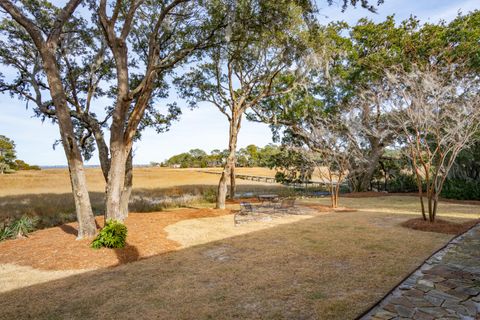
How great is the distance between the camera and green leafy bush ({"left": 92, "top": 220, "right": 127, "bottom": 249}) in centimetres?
779

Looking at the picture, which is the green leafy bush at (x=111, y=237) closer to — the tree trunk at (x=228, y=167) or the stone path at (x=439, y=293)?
the stone path at (x=439, y=293)

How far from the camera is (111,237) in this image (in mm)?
7809

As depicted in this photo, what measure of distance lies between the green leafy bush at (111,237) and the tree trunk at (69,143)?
1.04m

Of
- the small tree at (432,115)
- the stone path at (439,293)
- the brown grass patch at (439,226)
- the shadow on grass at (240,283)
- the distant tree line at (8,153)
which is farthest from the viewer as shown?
the distant tree line at (8,153)

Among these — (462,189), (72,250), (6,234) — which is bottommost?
(6,234)

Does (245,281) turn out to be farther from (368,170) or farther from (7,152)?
(7,152)

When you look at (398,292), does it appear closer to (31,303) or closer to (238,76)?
(31,303)

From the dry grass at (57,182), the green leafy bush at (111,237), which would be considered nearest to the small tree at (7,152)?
the dry grass at (57,182)

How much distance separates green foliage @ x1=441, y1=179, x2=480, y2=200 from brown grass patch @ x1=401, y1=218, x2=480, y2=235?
10.3 m

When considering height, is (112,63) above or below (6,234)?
above

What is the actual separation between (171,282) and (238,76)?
16.4 m

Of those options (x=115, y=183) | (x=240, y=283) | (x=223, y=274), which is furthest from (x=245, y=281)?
(x=115, y=183)

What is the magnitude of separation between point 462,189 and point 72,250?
23830mm

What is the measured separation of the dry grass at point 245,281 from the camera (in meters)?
4.37
